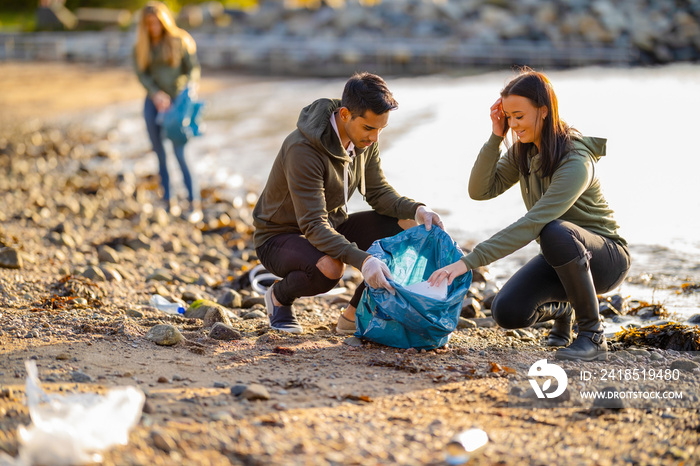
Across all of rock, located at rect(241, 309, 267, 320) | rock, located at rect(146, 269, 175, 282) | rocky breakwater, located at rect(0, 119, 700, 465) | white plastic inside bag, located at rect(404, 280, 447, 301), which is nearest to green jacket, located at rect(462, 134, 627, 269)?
white plastic inside bag, located at rect(404, 280, 447, 301)

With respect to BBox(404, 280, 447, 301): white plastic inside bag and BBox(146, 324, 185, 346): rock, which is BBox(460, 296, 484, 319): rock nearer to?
BBox(404, 280, 447, 301): white plastic inside bag

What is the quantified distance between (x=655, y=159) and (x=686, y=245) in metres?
3.29

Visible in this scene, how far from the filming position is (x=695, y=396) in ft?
9.39

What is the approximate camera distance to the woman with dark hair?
3246 mm

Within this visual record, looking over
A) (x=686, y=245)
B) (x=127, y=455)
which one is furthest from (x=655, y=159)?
(x=127, y=455)

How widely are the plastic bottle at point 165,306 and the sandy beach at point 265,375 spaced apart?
0.07m

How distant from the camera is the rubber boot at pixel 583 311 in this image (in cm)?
326

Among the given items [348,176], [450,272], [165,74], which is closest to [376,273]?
[450,272]

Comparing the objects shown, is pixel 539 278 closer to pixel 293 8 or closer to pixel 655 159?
pixel 655 159

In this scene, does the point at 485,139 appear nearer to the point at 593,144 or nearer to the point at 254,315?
the point at 254,315

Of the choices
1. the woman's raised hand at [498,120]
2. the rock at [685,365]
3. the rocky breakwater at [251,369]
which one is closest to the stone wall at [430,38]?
the rocky breakwater at [251,369]

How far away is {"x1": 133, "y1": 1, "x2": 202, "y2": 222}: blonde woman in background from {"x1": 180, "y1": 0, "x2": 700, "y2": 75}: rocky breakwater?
37.0ft

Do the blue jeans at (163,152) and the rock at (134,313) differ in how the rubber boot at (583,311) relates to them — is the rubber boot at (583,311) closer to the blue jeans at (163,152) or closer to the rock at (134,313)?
the rock at (134,313)

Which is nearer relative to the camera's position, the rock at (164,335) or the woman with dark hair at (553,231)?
the woman with dark hair at (553,231)
